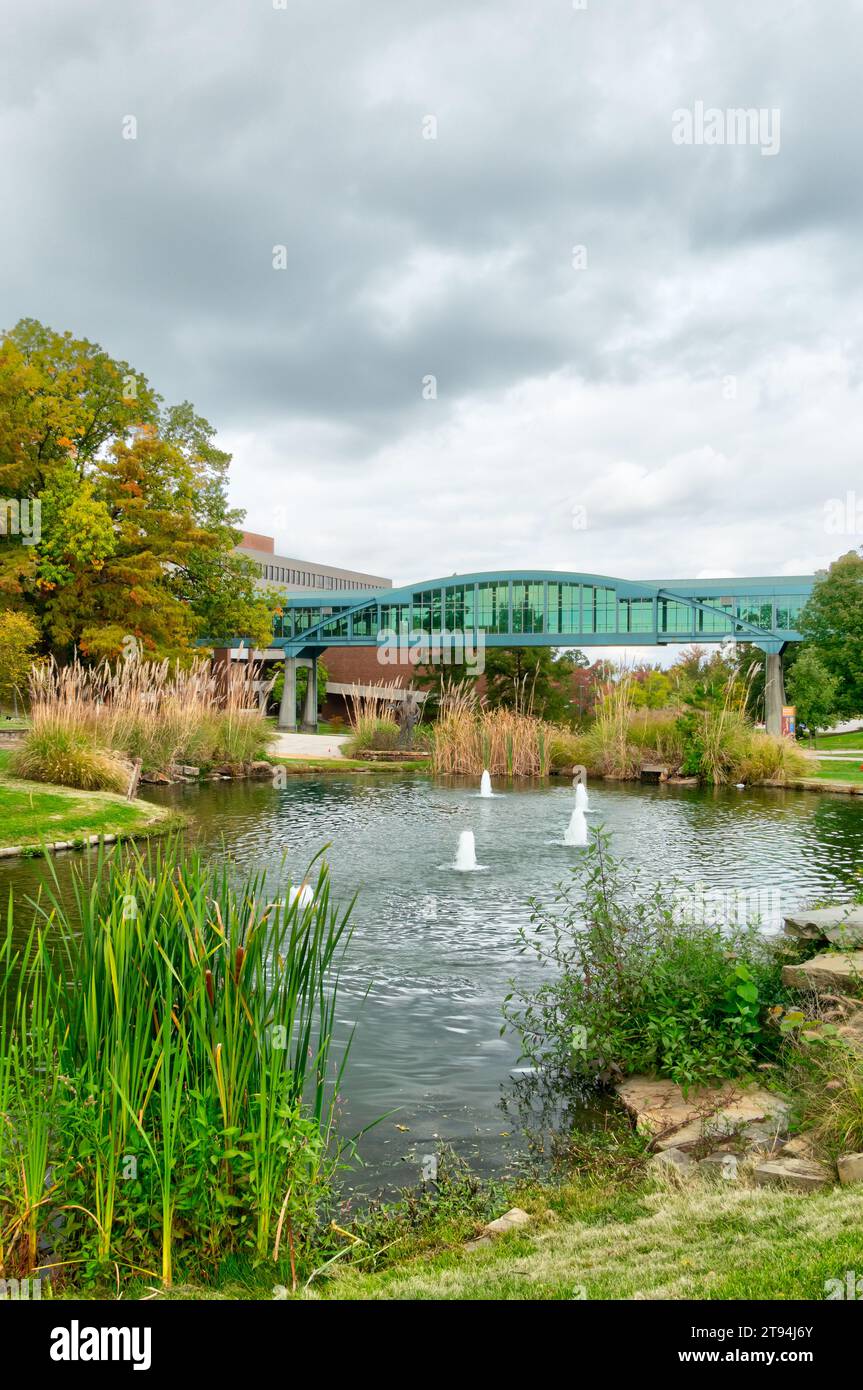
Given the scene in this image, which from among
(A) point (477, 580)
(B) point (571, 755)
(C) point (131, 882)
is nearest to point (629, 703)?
(B) point (571, 755)

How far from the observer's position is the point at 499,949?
8430 millimetres

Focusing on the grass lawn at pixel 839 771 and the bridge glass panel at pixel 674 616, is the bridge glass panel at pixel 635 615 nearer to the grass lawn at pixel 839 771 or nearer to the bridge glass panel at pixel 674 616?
the bridge glass panel at pixel 674 616

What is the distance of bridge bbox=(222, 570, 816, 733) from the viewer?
137 ft

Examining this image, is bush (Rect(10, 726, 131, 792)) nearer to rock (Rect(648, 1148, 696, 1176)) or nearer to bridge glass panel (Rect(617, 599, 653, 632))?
rock (Rect(648, 1148, 696, 1176))

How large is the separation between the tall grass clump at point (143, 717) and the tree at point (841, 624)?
18.6 metres

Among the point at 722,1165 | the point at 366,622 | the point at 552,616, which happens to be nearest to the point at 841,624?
the point at 552,616

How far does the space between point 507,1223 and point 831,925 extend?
284 centimetres

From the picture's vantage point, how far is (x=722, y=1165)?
4.16 metres

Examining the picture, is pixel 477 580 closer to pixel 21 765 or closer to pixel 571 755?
pixel 571 755

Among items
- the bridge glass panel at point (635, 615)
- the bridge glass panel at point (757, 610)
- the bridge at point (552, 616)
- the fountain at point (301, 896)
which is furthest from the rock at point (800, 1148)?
the bridge glass panel at point (757, 610)

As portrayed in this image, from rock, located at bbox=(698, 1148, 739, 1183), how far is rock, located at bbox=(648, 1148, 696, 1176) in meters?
0.06

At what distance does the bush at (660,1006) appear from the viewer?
17.0 ft

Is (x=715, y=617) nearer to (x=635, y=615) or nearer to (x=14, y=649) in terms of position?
(x=635, y=615)

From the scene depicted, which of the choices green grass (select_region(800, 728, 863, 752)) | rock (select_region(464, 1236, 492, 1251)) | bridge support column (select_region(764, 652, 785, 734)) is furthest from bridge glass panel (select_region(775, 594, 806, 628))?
rock (select_region(464, 1236, 492, 1251))
